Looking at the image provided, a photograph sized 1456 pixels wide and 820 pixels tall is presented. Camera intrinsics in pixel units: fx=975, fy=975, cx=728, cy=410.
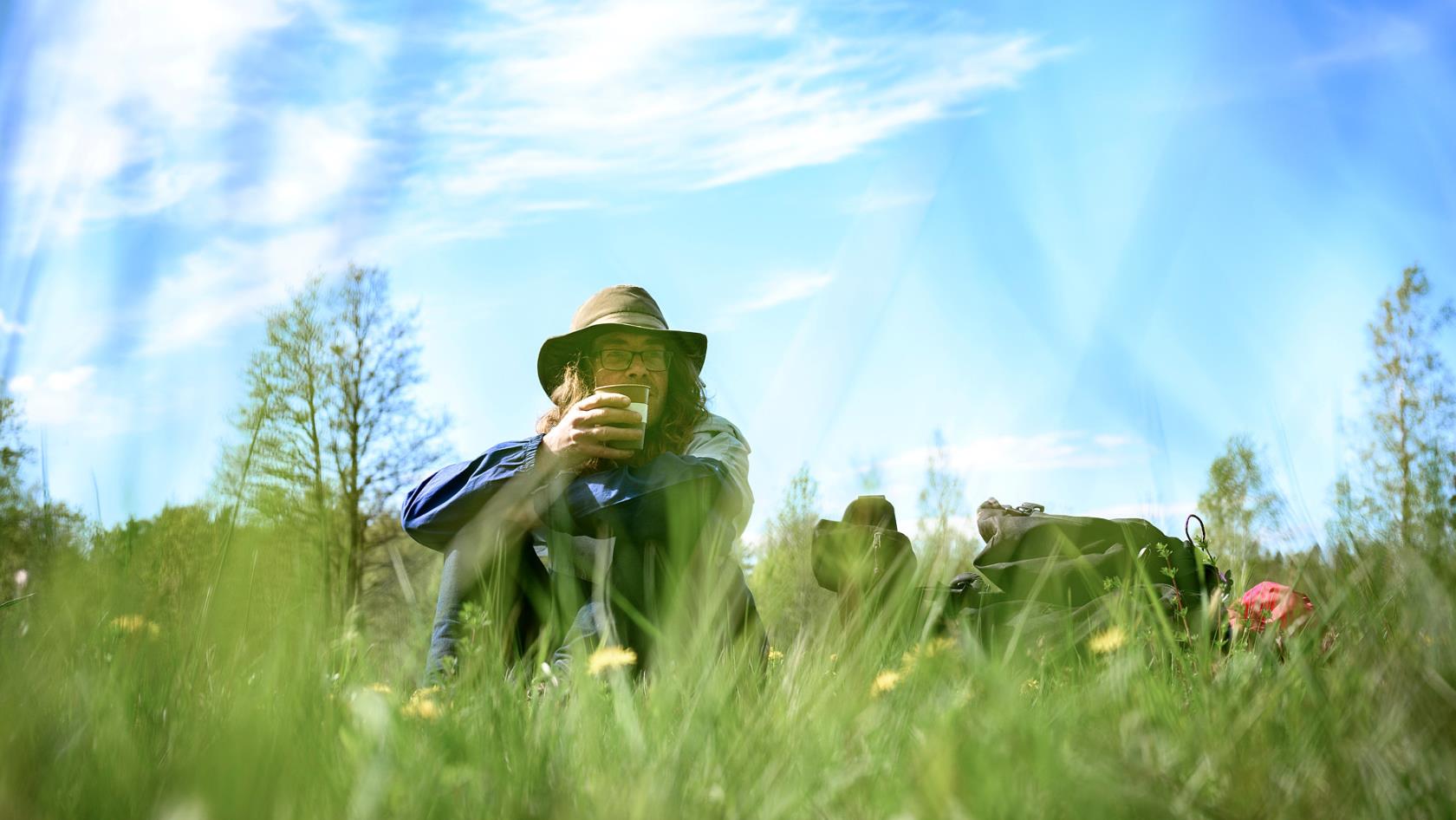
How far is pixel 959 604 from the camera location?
12.5ft

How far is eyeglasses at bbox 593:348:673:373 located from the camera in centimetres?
439

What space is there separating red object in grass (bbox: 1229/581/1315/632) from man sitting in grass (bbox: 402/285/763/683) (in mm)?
1326

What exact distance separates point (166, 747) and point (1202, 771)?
1515 millimetres

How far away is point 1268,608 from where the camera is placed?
2676mm

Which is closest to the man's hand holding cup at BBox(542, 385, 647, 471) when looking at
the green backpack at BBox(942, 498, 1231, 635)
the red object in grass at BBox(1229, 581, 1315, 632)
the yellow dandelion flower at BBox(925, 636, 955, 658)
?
the green backpack at BBox(942, 498, 1231, 635)

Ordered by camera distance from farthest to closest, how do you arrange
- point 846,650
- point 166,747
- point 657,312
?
point 657,312
point 846,650
point 166,747

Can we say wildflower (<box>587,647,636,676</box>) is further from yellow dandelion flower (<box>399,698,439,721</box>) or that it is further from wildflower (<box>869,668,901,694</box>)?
wildflower (<box>869,668,901,694</box>)

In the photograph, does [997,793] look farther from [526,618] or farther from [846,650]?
[526,618]

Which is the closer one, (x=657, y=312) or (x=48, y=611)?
(x=48, y=611)

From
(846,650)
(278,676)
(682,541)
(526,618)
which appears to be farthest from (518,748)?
(526,618)

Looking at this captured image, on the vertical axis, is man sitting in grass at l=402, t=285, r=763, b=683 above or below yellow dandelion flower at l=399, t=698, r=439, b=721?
above

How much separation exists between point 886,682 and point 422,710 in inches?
33.0

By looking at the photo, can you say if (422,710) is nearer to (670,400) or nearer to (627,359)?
(627,359)

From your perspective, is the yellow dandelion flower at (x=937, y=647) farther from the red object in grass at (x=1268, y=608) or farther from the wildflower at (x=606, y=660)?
the red object in grass at (x=1268, y=608)
